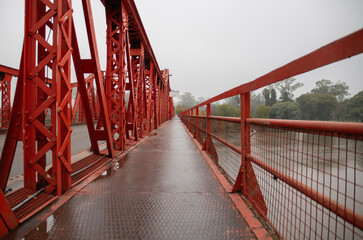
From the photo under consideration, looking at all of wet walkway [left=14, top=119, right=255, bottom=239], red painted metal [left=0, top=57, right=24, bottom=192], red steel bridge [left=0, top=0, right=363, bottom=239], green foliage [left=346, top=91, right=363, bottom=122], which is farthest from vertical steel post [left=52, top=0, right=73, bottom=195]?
green foliage [left=346, top=91, right=363, bottom=122]

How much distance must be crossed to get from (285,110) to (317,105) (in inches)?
13.3

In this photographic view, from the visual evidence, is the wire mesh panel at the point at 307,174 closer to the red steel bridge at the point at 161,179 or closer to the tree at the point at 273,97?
the red steel bridge at the point at 161,179

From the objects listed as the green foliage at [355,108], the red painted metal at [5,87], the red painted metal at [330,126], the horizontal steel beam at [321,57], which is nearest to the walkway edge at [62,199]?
the red painted metal at [330,126]

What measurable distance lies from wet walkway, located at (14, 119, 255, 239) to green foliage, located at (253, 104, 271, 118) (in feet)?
3.33

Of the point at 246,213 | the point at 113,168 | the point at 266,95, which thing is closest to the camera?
the point at 246,213

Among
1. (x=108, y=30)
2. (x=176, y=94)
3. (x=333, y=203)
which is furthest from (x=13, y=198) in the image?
(x=176, y=94)

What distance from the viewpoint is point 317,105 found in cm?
135

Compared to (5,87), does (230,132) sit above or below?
below

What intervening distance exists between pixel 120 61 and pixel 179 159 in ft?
9.02

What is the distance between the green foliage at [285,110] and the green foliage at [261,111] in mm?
90

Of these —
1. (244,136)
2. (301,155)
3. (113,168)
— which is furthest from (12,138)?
(301,155)

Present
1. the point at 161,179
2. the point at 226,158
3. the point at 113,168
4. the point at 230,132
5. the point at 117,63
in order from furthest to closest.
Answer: the point at 117,63
the point at 226,158
the point at 113,168
the point at 230,132
the point at 161,179

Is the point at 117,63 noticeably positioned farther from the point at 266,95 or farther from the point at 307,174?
the point at 307,174

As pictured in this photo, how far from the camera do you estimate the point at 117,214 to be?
196 centimetres
